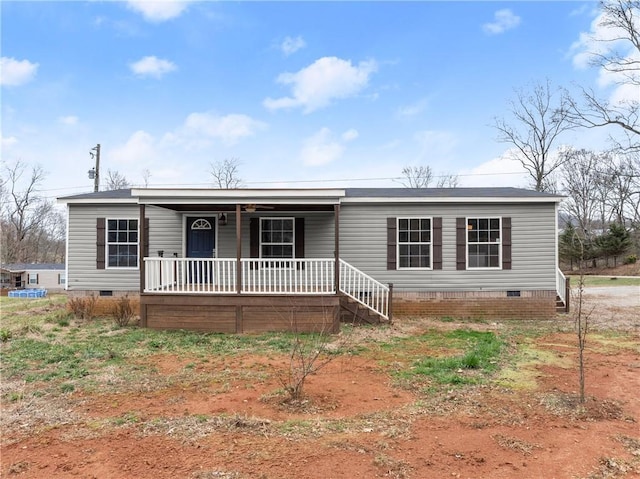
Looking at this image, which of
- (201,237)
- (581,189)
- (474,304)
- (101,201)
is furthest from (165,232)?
(581,189)

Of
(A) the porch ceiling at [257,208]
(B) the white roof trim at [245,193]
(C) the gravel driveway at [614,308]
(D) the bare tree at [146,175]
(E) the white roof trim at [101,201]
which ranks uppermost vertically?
(D) the bare tree at [146,175]

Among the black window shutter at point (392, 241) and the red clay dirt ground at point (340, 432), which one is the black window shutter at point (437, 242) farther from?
the red clay dirt ground at point (340, 432)

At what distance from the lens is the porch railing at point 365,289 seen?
9281 millimetres

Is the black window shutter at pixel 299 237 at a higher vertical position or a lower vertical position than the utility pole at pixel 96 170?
lower

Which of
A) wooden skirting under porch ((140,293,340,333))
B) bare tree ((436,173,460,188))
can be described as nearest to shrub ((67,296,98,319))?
wooden skirting under porch ((140,293,340,333))

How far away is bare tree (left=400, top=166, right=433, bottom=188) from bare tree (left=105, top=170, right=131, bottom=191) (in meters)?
23.6

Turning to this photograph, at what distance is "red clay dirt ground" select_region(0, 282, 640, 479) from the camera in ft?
9.63

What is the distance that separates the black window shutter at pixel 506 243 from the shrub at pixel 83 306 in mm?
10439

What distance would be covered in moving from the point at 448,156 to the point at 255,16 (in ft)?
64.5

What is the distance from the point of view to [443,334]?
8.02 metres

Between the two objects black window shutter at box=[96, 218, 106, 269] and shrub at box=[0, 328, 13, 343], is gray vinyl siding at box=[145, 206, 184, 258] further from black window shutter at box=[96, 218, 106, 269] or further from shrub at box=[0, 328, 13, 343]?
shrub at box=[0, 328, 13, 343]

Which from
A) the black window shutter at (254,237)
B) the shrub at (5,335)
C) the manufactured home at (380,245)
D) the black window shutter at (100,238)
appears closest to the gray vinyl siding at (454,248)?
the manufactured home at (380,245)

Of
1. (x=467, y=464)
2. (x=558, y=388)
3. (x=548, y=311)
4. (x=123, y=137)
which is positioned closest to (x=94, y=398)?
(x=467, y=464)

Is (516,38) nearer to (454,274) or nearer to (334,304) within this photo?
(454,274)
